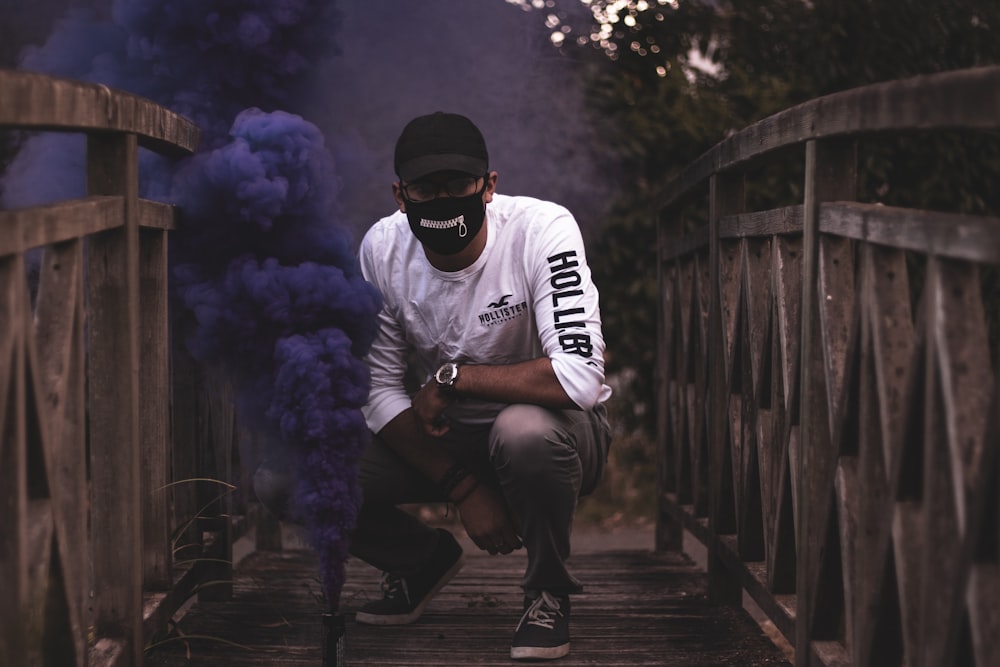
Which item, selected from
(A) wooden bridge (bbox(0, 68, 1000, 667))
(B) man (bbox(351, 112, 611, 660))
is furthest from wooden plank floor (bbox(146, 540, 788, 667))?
(B) man (bbox(351, 112, 611, 660))

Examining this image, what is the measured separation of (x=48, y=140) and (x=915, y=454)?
9.38ft

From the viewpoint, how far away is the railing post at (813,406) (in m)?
2.70

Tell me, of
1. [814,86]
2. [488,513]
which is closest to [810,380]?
[488,513]

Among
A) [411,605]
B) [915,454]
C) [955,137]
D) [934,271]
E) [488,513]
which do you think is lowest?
[411,605]

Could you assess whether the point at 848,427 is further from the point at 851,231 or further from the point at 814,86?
the point at 814,86

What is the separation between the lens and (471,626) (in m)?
3.70

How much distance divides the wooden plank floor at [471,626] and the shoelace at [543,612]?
0.35 feet

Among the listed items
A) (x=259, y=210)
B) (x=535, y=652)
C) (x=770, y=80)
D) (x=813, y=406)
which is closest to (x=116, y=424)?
(x=259, y=210)

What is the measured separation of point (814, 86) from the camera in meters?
6.77

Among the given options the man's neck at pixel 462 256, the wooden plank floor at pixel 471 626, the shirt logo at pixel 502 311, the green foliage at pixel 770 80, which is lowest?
the wooden plank floor at pixel 471 626

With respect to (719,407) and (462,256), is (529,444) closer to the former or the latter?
(462,256)

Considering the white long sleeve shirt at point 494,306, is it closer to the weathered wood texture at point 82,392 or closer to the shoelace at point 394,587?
the shoelace at point 394,587

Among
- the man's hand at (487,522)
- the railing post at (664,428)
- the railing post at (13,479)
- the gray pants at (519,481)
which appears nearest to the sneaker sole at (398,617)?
the gray pants at (519,481)

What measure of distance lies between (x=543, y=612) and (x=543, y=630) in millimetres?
57
